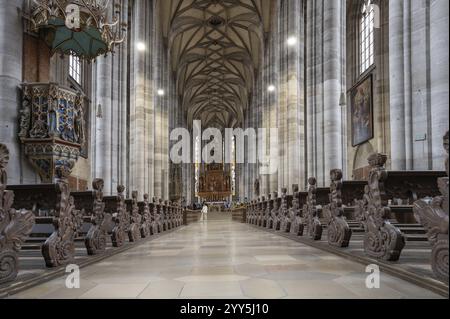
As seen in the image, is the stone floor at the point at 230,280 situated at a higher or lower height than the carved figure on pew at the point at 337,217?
lower

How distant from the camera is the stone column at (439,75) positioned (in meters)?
7.44

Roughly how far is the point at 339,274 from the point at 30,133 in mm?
7094

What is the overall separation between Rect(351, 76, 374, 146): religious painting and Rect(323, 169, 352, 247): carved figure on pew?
14.0m

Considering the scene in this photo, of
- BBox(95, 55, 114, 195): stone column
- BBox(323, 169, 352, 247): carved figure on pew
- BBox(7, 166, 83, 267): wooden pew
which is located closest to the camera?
BBox(7, 166, 83, 267): wooden pew

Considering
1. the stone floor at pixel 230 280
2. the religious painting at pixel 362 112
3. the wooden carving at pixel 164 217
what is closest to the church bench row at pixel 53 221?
the stone floor at pixel 230 280

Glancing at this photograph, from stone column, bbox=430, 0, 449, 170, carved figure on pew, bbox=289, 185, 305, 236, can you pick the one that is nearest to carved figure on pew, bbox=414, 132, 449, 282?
stone column, bbox=430, 0, 449, 170

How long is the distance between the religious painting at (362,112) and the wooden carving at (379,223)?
1530 centimetres

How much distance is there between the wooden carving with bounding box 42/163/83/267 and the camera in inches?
191

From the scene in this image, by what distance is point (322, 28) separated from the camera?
52.4 ft

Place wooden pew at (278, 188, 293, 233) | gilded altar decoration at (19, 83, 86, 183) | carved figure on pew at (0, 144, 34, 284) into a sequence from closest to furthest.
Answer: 1. carved figure on pew at (0, 144, 34, 284)
2. gilded altar decoration at (19, 83, 86, 183)
3. wooden pew at (278, 188, 293, 233)

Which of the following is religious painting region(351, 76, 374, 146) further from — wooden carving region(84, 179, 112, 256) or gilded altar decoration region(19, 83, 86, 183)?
wooden carving region(84, 179, 112, 256)

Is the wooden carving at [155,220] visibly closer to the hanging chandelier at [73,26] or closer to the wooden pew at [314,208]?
the hanging chandelier at [73,26]

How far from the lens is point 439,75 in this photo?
25.3ft

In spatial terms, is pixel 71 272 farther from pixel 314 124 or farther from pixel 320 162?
pixel 314 124
